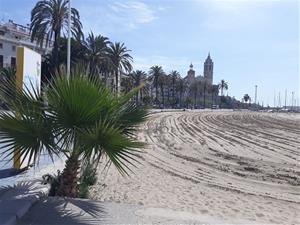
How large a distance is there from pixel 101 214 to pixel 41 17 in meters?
40.3

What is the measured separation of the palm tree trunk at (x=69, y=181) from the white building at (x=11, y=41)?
226 feet

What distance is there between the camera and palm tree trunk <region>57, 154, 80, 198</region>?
A: 683 cm

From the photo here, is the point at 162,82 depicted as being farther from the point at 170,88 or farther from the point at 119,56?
the point at 119,56

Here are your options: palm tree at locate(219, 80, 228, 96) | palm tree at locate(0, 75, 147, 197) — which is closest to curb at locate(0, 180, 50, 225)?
palm tree at locate(0, 75, 147, 197)

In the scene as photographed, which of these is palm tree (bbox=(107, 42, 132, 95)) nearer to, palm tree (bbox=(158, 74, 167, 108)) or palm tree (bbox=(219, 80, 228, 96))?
palm tree (bbox=(158, 74, 167, 108))

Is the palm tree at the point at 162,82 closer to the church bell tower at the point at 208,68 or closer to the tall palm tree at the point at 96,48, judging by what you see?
the tall palm tree at the point at 96,48

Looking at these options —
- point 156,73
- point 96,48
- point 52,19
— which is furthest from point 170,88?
point 52,19

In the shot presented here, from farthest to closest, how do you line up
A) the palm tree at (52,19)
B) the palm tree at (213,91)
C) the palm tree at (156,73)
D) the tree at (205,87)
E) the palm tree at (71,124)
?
1. the palm tree at (213,91)
2. the tree at (205,87)
3. the palm tree at (156,73)
4. the palm tree at (52,19)
5. the palm tree at (71,124)

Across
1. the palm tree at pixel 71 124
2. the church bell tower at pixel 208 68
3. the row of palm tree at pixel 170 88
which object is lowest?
the palm tree at pixel 71 124

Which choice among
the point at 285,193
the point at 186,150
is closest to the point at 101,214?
the point at 285,193

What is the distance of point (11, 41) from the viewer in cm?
8200

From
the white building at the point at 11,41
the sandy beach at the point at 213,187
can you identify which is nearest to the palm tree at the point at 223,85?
the white building at the point at 11,41

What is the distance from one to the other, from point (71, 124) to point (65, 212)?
3.90ft

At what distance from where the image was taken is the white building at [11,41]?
79438 millimetres
